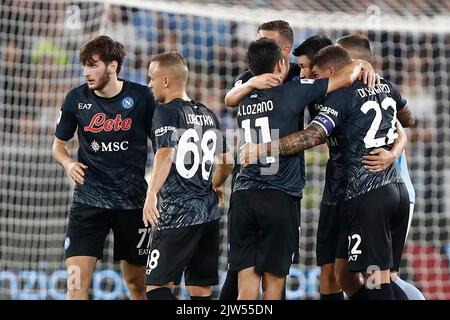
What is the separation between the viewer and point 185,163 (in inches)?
255

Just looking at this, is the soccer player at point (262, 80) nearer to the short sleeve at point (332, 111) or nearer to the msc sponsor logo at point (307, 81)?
the msc sponsor logo at point (307, 81)

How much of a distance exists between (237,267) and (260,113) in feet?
3.58

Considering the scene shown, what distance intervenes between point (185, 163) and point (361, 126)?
127 centimetres

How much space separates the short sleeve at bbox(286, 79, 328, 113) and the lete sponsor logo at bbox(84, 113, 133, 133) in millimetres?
1366

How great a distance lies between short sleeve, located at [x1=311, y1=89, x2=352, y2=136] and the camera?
20.5 ft

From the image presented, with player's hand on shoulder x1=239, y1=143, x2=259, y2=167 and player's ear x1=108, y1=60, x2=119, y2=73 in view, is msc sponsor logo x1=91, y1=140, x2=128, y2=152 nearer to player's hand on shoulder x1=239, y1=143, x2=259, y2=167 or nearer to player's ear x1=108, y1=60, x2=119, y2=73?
player's ear x1=108, y1=60, x2=119, y2=73

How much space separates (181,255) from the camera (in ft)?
21.0

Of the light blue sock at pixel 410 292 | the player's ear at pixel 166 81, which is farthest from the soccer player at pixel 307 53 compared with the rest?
the light blue sock at pixel 410 292

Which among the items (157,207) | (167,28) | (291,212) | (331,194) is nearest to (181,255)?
(157,207)

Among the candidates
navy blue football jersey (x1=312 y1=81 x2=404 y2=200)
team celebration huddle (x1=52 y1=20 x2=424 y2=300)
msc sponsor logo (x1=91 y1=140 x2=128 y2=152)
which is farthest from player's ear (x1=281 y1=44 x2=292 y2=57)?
msc sponsor logo (x1=91 y1=140 x2=128 y2=152)

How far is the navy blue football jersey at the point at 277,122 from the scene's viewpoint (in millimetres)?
6305

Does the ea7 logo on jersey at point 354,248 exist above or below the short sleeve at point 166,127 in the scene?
below

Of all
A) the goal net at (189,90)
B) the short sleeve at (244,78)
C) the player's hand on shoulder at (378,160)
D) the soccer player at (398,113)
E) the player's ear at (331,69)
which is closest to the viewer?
the player's hand on shoulder at (378,160)

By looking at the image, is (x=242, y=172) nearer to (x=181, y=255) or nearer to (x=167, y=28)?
(x=181, y=255)
